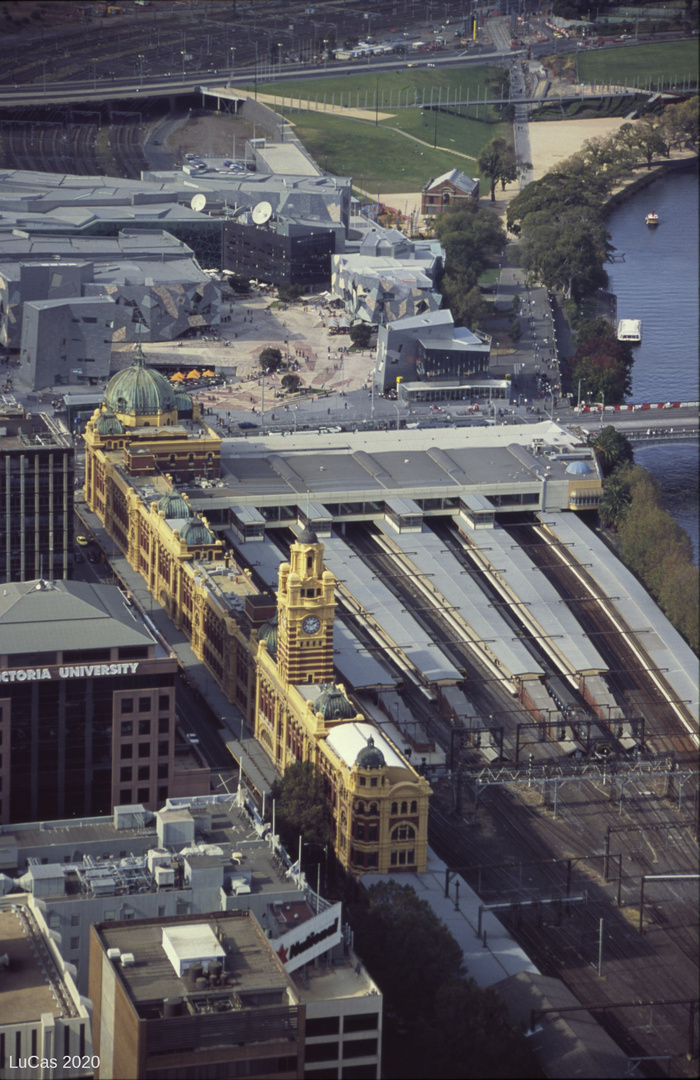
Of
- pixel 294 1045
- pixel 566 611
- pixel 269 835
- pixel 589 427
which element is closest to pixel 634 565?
pixel 566 611

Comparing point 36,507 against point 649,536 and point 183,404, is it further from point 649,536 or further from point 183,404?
point 649,536

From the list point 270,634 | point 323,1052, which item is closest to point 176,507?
point 270,634

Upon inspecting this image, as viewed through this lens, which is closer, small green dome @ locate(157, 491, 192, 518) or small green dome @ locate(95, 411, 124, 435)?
small green dome @ locate(157, 491, 192, 518)

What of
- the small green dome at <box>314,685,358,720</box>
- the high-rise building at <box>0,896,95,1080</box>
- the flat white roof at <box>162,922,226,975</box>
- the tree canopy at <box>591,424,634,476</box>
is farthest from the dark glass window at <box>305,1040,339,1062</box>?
the tree canopy at <box>591,424,634,476</box>

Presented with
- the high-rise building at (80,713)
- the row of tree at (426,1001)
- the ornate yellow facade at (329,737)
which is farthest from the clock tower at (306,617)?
the row of tree at (426,1001)

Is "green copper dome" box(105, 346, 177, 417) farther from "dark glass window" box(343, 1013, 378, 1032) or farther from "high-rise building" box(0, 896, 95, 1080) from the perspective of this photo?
"high-rise building" box(0, 896, 95, 1080)

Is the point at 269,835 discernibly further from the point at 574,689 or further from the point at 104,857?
the point at 574,689
